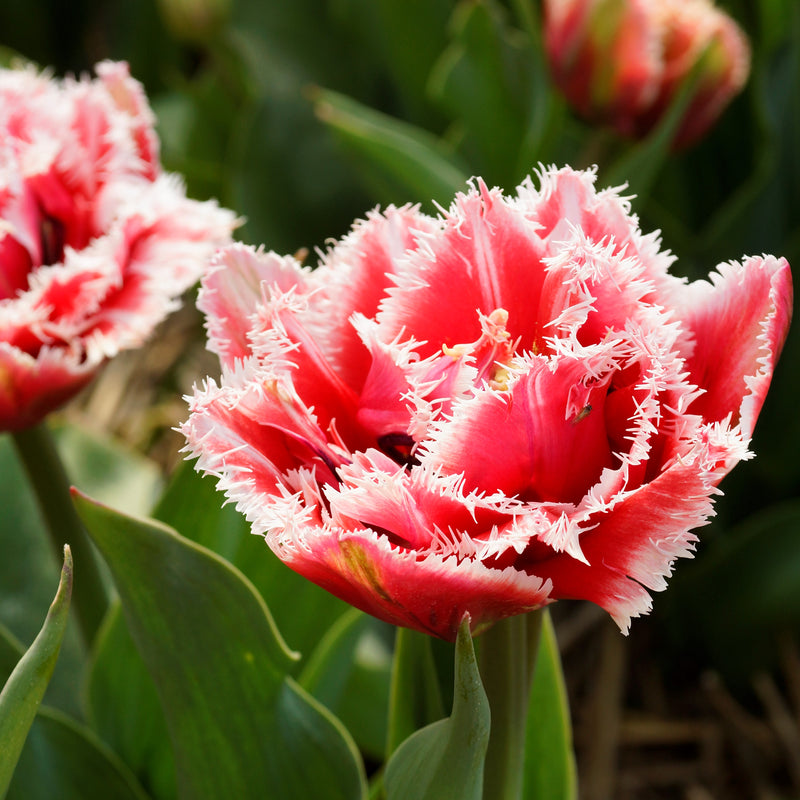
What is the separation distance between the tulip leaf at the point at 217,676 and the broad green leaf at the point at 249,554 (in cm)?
8

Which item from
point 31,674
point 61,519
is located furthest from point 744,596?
point 31,674

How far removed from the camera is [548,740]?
0.45 m

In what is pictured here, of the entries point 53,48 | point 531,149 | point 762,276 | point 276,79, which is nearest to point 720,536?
point 531,149

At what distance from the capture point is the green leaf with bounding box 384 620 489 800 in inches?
10.7

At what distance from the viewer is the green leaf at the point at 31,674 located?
29 centimetres

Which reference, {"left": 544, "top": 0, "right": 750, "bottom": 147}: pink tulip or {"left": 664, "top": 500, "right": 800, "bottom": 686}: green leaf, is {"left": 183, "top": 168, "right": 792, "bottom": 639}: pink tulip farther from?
{"left": 664, "top": 500, "right": 800, "bottom": 686}: green leaf

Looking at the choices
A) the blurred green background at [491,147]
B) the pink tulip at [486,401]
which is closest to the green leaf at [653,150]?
the blurred green background at [491,147]

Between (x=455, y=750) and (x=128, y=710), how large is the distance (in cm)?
25

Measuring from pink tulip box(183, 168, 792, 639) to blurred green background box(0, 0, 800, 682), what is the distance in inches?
13.9

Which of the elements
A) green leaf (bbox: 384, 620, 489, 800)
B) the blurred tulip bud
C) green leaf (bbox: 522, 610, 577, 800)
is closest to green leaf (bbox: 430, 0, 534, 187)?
the blurred tulip bud

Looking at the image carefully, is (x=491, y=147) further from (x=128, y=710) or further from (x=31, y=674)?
(x=31, y=674)

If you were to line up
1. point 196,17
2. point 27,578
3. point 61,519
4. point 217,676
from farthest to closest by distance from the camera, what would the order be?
1. point 196,17
2. point 27,578
3. point 61,519
4. point 217,676

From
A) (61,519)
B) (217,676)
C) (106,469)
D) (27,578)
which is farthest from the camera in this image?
(106,469)

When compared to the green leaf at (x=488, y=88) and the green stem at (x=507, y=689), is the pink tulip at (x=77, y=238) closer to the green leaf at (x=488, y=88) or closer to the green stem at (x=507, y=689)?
the green stem at (x=507, y=689)
